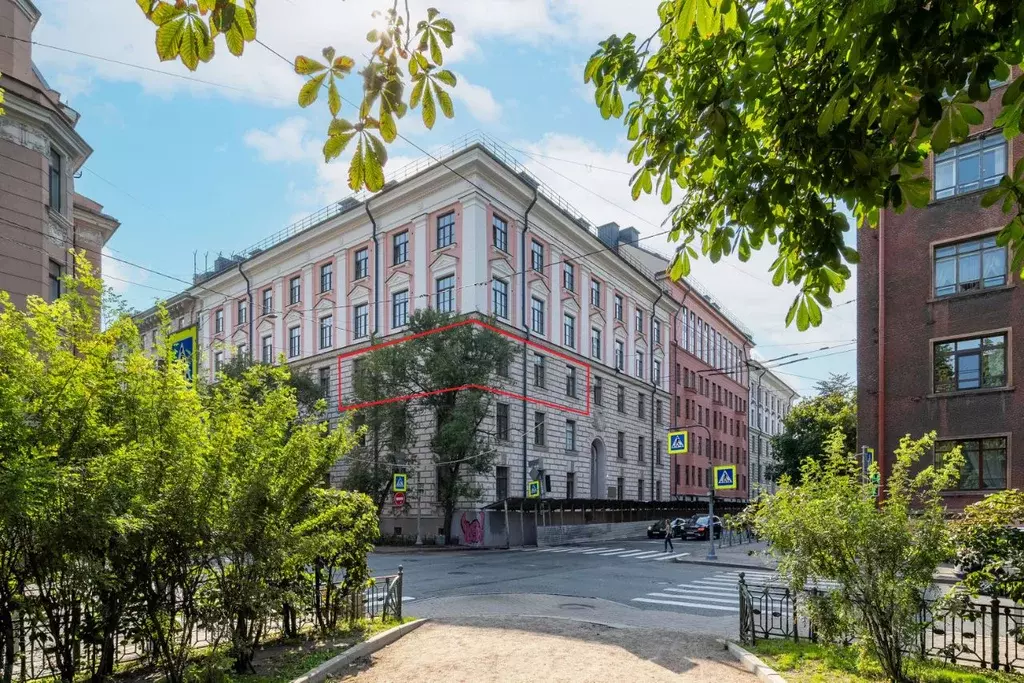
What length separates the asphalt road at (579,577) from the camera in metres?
16.2

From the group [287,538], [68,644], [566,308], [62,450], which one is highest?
[566,308]

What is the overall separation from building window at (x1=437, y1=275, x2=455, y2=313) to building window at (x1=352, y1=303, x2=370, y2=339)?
5.55 m

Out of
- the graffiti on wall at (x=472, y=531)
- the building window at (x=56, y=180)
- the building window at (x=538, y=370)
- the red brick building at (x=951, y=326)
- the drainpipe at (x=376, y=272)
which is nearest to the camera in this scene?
the building window at (x=56, y=180)

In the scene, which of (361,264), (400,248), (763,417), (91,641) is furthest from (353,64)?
(763,417)

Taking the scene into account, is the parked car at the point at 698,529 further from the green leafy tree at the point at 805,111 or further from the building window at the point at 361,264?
the green leafy tree at the point at 805,111

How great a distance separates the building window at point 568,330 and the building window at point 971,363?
21.1 meters

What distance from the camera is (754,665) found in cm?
868

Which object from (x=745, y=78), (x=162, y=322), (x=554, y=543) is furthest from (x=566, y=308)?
(x=745, y=78)

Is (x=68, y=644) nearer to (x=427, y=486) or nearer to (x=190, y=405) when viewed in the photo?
(x=190, y=405)

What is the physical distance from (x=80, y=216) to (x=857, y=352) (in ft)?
103

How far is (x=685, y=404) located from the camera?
60438mm

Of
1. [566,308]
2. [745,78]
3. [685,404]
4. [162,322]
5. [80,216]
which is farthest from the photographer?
[685,404]

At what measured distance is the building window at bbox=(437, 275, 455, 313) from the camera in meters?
36.6

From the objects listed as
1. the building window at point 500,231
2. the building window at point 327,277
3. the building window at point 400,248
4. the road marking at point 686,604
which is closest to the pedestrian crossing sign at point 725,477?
the road marking at point 686,604
